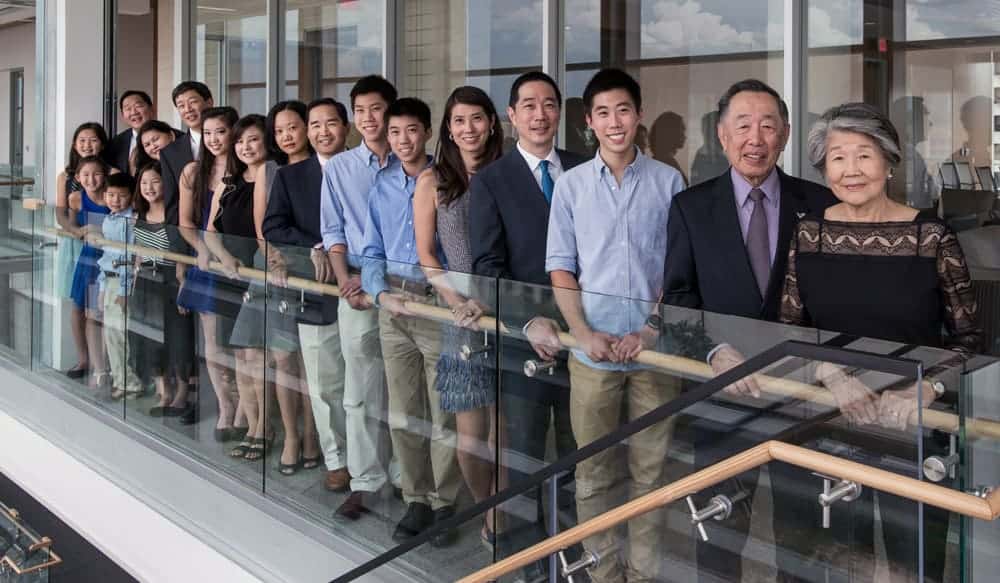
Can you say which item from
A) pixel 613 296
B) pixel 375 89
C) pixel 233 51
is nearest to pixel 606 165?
pixel 613 296

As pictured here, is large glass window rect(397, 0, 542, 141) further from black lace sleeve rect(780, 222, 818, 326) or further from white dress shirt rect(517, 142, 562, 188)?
black lace sleeve rect(780, 222, 818, 326)

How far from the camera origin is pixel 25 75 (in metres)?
13.7

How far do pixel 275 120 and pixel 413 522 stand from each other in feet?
8.25

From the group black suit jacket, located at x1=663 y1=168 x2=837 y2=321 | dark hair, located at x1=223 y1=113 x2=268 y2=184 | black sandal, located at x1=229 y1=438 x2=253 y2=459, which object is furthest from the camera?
dark hair, located at x1=223 y1=113 x2=268 y2=184

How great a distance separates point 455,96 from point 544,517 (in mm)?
1844

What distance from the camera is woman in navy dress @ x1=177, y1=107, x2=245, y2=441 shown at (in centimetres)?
515

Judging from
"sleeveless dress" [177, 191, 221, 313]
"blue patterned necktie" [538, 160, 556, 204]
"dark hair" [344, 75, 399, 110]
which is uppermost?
Result: "dark hair" [344, 75, 399, 110]

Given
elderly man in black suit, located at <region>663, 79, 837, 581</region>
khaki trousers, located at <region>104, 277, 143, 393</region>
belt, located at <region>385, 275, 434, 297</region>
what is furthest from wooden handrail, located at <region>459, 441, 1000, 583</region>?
khaki trousers, located at <region>104, 277, 143, 393</region>

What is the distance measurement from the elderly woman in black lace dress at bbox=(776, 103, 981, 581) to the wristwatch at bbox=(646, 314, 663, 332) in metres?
0.36

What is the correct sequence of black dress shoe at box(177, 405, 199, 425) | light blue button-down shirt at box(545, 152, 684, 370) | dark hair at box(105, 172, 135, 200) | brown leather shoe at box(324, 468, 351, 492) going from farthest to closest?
dark hair at box(105, 172, 135, 200), black dress shoe at box(177, 405, 199, 425), brown leather shoe at box(324, 468, 351, 492), light blue button-down shirt at box(545, 152, 684, 370)

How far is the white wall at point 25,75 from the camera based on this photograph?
1359 centimetres

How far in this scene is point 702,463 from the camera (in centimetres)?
262

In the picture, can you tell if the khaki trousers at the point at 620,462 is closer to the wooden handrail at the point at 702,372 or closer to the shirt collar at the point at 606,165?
the wooden handrail at the point at 702,372

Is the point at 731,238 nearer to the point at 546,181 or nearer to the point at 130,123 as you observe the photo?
the point at 546,181
